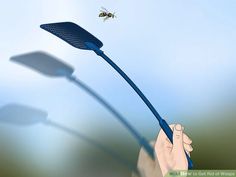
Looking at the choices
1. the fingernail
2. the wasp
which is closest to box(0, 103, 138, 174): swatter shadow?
the fingernail

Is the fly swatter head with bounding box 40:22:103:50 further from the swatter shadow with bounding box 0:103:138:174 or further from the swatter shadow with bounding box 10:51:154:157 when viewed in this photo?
the swatter shadow with bounding box 0:103:138:174

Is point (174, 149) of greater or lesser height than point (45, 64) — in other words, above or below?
below

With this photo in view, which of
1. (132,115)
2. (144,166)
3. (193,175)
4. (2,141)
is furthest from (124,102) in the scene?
(2,141)

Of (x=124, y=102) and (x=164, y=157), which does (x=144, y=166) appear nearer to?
(x=164, y=157)

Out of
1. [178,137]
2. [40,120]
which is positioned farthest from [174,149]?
[40,120]

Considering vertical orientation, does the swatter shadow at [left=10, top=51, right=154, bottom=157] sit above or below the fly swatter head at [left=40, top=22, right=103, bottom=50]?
below

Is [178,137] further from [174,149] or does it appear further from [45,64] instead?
[45,64]

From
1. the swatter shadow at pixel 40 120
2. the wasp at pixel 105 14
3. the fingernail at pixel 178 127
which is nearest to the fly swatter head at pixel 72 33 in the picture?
the wasp at pixel 105 14
